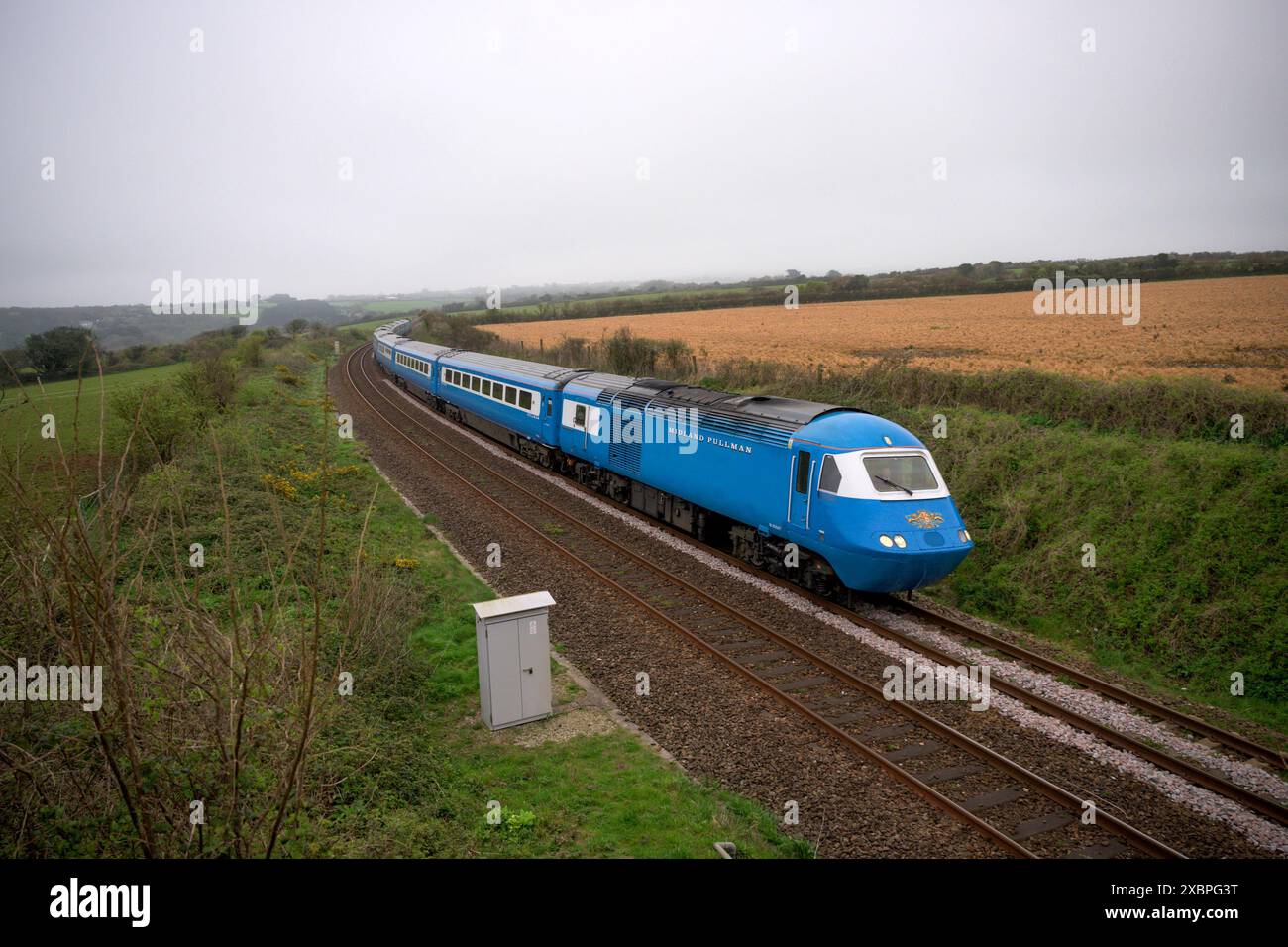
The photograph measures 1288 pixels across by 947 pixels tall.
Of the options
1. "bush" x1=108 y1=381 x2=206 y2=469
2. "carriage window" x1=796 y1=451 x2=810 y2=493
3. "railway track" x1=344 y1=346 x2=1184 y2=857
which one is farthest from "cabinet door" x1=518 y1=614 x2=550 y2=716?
"bush" x1=108 y1=381 x2=206 y2=469

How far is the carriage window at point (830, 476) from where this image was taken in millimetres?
11578

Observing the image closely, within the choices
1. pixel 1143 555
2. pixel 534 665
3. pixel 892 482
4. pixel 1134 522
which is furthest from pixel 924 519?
pixel 534 665

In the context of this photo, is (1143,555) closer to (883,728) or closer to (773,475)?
(773,475)

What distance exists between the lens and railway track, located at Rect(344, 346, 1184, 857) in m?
7.22

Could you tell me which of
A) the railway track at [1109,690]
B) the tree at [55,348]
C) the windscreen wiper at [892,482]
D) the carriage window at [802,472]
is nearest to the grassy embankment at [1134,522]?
the railway track at [1109,690]

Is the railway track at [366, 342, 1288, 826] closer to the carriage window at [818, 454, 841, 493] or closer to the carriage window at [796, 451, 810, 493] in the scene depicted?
the carriage window at [796, 451, 810, 493]

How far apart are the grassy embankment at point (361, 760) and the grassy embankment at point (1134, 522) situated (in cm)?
842

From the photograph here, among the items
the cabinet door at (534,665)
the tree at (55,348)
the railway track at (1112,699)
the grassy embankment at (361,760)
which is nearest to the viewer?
the grassy embankment at (361,760)

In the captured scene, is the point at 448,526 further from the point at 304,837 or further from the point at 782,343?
the point at 782,343

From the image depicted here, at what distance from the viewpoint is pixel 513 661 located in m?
8.95

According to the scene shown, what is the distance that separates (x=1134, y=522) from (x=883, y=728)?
27.1 ft

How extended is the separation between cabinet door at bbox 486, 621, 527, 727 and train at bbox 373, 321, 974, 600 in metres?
5.54

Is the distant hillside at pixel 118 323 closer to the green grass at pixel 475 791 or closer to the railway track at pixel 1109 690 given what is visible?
the green grass at pixel 475 791
